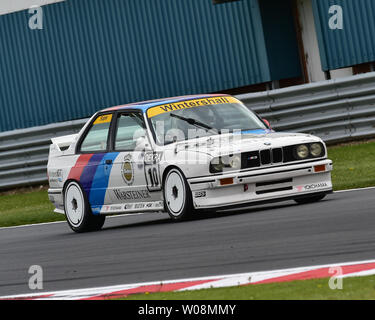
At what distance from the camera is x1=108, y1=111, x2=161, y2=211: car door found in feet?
38.6

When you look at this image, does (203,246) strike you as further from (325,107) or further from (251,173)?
(325,107)

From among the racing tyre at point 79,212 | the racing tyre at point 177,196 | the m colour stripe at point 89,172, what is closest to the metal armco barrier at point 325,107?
the racing tyre at point 79,212

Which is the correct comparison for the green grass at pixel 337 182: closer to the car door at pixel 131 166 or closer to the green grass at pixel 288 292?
the car door at pixel 131 166

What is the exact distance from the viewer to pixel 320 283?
6.35m

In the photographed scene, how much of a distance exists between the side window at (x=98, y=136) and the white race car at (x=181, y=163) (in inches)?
0.6

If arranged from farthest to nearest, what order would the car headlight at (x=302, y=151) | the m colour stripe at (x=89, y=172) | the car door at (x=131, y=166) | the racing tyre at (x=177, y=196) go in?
the m colour stripe at (x=89, y=172) → the car door at (x=131, y=166) → the car headlight at (x=302, y=151) → the racing tyre at (x=177, y=196)

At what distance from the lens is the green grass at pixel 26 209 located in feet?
52.2

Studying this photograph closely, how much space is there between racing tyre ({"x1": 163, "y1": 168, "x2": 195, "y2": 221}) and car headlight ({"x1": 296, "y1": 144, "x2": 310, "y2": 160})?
50.8 inches

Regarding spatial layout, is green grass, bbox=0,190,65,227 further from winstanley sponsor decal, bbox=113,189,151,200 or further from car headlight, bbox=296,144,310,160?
car headlight, bbox=296,144,310,160

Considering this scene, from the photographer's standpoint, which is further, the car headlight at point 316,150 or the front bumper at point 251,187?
the car headlight at point 316,150

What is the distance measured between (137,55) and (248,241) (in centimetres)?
1433

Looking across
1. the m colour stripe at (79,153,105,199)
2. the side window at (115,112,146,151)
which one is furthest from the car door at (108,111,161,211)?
the m colour stripe at (79,153,105,199)

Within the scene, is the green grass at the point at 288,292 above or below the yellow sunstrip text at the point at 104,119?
below
